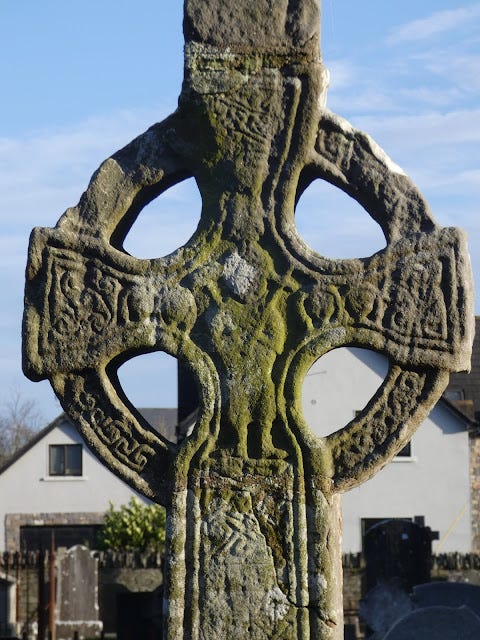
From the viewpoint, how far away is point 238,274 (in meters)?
5.75

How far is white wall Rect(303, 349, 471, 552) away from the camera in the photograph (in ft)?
106

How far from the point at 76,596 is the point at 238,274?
1958cm

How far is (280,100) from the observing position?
5.76 metres

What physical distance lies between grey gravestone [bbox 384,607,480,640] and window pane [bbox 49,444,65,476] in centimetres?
2808

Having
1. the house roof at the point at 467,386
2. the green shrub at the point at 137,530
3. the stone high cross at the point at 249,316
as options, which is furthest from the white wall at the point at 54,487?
the stone high cross at the point at 249,316

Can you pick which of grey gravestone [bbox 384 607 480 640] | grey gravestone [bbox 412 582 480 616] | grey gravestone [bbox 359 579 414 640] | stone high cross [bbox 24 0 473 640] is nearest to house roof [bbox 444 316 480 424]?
grey gravestone [bbox 359 579 414 640]

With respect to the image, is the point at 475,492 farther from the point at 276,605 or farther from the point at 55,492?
the point at 276,605

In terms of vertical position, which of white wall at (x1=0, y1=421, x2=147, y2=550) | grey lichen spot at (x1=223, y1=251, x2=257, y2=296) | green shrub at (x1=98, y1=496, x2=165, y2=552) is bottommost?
green shrub at (x1=98, y1=496, x2=165, y2=552)

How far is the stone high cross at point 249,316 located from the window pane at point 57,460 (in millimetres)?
32091

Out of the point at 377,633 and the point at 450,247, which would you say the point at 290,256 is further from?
the point at 377,633

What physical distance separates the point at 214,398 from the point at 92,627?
19.6 m

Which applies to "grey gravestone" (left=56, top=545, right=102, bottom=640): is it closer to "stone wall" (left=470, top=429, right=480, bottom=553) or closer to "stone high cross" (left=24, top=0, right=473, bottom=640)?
"stone wall" (left=470, top=429, right=480, bottom=553)

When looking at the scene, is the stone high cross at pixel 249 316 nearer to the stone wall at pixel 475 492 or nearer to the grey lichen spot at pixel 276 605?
the grey lichen spot at pixel 276 605

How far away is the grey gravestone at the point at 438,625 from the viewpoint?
31.4ft
